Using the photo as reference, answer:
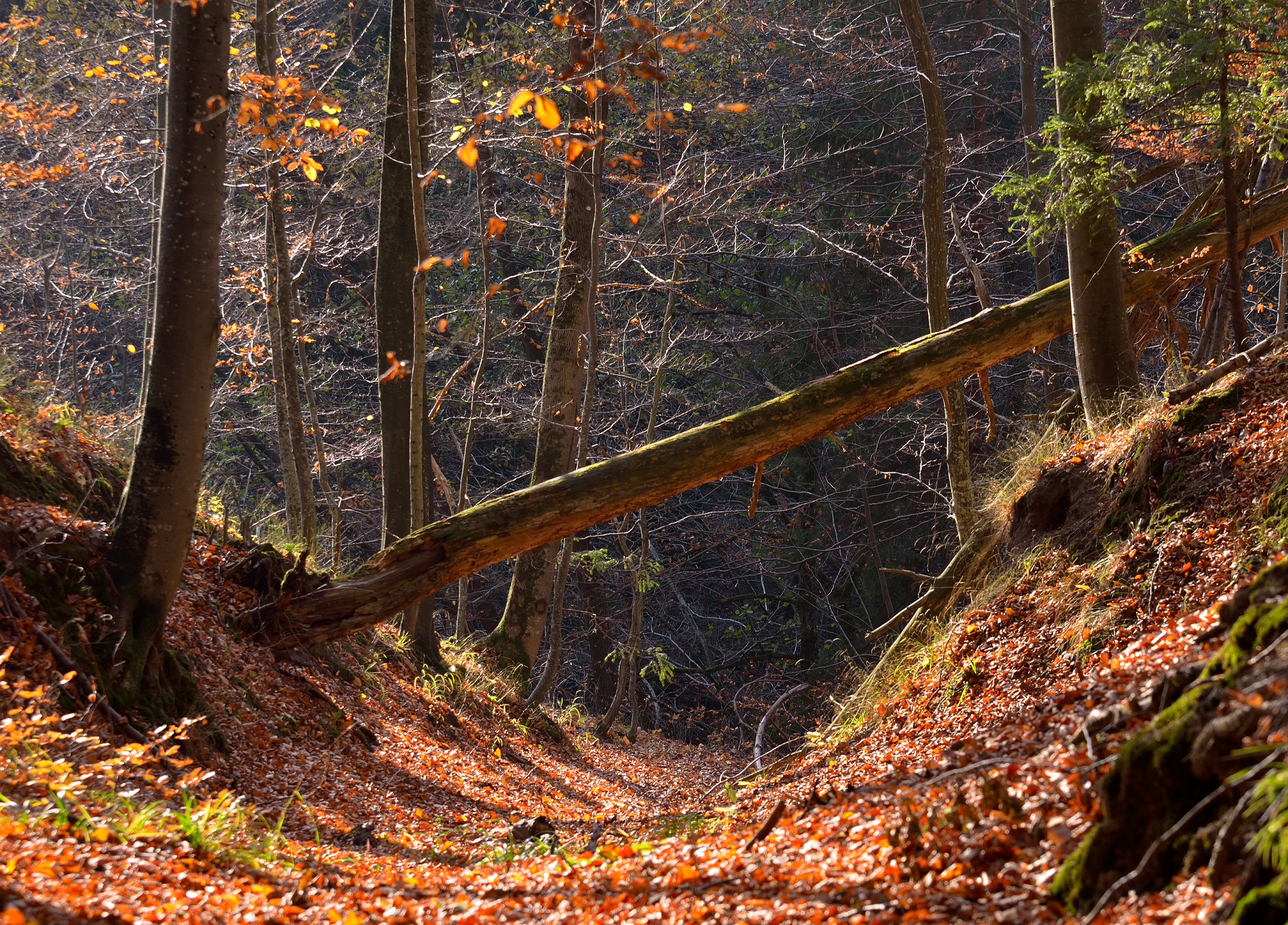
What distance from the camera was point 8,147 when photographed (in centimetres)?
1645

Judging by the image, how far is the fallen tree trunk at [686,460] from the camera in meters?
7.44

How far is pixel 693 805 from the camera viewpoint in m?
8.41

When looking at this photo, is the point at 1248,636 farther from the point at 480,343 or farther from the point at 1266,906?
the point at 480,343

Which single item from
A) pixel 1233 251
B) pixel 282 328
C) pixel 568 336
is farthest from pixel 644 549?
pixel 1233 251

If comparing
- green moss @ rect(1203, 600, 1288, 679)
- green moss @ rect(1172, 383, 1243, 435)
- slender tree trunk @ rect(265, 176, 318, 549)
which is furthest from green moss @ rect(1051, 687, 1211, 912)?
slender tree trunk @ rect(265, 176, 318, 549)

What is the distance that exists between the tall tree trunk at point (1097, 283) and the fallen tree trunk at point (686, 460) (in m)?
0.74

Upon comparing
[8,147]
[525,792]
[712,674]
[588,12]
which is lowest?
[712,674]

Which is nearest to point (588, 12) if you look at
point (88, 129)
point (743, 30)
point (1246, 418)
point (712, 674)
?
point (743, 30)

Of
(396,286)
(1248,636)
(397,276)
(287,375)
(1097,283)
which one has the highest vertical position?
(397,276)

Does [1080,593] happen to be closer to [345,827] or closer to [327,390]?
[345,827]

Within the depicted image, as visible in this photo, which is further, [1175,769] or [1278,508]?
[1278,508]

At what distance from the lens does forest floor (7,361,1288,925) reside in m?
3.47

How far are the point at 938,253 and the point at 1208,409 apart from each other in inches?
155

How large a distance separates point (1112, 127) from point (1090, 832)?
17.6ft
